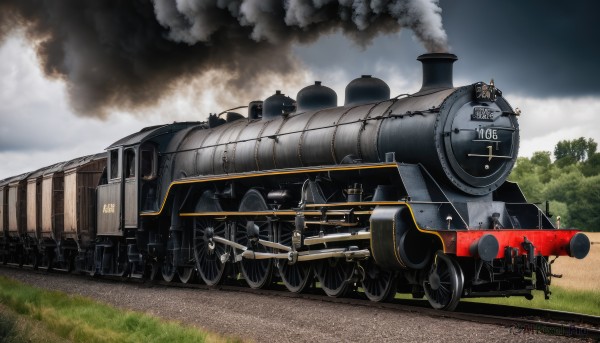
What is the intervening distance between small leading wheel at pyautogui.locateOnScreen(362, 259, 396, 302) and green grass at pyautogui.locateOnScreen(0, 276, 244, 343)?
3622 millimetres

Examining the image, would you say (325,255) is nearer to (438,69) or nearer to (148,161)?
(438,69)

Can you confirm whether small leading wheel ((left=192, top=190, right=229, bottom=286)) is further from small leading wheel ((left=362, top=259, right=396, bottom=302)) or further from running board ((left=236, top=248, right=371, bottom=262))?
small leading wheel ((left=362, top=259, right=396, bottom=302))

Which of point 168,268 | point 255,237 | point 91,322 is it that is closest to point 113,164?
point 168,268

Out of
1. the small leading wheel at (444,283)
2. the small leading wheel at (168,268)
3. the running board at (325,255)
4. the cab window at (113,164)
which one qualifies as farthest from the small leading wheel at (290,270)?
the cab window at (113,164)

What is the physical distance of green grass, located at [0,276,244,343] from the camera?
9031 millimetres

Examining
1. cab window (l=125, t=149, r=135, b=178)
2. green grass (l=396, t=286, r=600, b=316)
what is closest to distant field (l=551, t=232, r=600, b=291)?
green grass (l=396, t=286, r=600, b=316)

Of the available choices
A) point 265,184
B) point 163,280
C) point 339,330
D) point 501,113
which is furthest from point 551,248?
point 163,280

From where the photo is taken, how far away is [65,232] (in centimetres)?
2205

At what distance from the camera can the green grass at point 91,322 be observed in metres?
9.03

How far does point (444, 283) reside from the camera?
1107 centimetres

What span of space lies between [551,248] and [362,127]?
11.4ft

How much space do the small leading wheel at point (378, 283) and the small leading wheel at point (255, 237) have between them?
2.51 meters

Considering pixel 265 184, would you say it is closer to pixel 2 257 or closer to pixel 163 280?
pixel 163 280

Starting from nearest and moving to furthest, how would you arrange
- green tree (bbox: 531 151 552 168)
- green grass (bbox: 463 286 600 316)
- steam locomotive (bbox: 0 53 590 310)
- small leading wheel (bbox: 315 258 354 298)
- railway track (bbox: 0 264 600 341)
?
railway track (bbox: 0 264 600 341) < steam locomotive (bbox: 0 53 590 310) < green grass (bbox: 463 286 600 316) < small leading wheel (bbox: 315 258 354 298) < green tree (bbox: 531 151 552 168)
